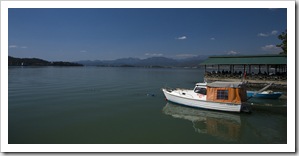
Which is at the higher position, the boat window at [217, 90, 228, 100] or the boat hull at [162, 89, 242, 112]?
the boat window at [217, 90, 228, 100]

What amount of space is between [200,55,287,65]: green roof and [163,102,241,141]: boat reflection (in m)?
17.1

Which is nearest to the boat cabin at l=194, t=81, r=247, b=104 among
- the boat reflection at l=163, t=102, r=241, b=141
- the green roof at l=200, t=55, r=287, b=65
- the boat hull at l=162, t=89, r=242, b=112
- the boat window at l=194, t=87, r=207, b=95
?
the boat hull at l=162, t=89, r=242, b=112

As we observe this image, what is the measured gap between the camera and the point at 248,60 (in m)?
31.5

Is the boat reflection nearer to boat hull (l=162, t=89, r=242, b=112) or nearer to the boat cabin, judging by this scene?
boat hull (l=162, t=89, r=242, b=112)

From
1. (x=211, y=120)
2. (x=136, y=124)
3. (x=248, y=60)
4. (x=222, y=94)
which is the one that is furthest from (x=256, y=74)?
(x=136, y=124)

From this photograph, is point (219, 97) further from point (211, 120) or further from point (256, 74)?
point (256, 74)

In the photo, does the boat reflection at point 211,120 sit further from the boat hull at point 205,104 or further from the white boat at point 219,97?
the white boat at point 219,97

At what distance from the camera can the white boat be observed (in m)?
15.4

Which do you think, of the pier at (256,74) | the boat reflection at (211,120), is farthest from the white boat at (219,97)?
the pier at (256,74)

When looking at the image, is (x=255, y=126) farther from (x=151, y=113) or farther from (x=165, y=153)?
(x=165, y=153)

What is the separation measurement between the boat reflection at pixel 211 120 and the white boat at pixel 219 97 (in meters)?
0.47

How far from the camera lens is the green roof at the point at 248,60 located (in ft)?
94.2

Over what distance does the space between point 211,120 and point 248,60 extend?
67.5 feet

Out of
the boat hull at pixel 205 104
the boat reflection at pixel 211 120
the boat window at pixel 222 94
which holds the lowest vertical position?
the boat reflection at pixel 211 120
